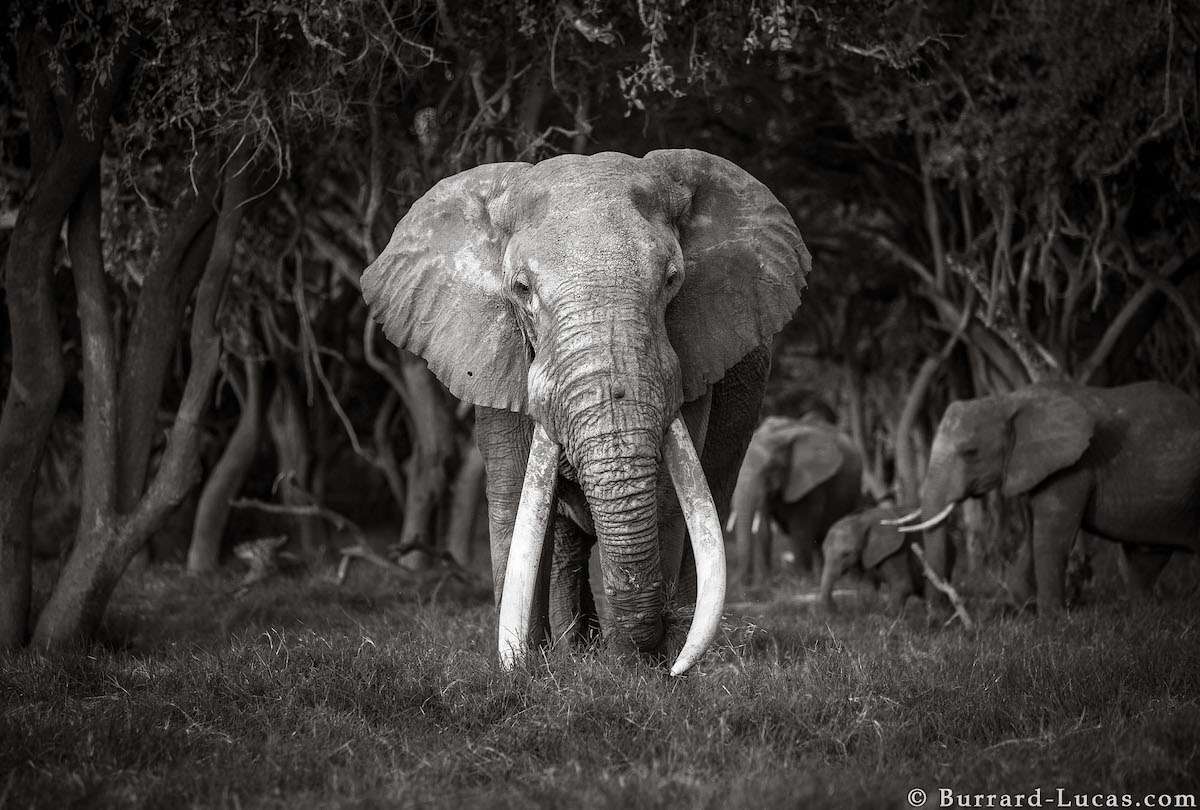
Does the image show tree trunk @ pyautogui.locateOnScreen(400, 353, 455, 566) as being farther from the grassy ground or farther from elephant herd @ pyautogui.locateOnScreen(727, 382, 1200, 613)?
the grassy ground

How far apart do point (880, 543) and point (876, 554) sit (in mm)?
101

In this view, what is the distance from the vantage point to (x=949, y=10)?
1130 cm

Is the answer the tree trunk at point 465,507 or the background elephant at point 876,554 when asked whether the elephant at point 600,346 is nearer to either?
the background elephant at point 876,554

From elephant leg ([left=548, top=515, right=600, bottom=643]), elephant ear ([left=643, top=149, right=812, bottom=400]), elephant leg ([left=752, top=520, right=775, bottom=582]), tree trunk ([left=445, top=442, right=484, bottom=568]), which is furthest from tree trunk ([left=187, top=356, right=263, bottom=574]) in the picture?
elephant ear ([left=643, top=149, right=812, bottom=400])

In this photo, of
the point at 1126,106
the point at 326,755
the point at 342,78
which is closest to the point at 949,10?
the point at 1126,106

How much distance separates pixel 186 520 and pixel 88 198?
9.88m

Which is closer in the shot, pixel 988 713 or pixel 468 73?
pixel 988 713

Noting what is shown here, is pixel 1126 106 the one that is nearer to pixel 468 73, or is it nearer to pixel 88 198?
pixel 468 73

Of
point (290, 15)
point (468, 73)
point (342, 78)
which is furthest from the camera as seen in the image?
point (468, 73)

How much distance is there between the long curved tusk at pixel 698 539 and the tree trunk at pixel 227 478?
9134 millimetres

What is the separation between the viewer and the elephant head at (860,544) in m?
10.9

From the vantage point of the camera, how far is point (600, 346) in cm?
531

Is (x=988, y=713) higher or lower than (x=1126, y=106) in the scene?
lower

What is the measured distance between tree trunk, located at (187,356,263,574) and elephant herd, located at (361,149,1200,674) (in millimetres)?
7741
